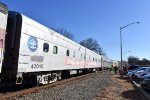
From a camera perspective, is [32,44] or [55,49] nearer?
[32,44]

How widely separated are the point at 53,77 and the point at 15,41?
7.60 m

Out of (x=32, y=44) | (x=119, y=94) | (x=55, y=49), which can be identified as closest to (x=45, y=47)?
(x=32, y=44)

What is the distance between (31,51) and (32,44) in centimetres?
38

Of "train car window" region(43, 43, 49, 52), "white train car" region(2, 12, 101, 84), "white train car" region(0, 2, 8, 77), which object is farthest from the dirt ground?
"white train car" region(0, 2, 8, 77)

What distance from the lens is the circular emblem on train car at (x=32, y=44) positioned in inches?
616

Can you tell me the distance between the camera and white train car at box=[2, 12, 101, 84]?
14281 mm

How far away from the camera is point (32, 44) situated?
1596 cm

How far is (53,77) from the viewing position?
70.6ft

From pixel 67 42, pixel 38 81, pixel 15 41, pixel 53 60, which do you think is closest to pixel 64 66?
pixel 67 42

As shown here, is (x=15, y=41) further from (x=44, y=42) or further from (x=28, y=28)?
(x=44, y=42)

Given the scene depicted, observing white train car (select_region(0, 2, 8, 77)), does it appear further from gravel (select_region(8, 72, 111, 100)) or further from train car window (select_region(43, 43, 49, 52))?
train car window (select_region(43, 43, 49, 52))

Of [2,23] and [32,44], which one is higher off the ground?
[2,23]

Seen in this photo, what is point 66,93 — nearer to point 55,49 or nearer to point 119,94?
point 119,94

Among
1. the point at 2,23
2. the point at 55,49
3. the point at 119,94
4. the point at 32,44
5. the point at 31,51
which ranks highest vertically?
the point at 2,23
